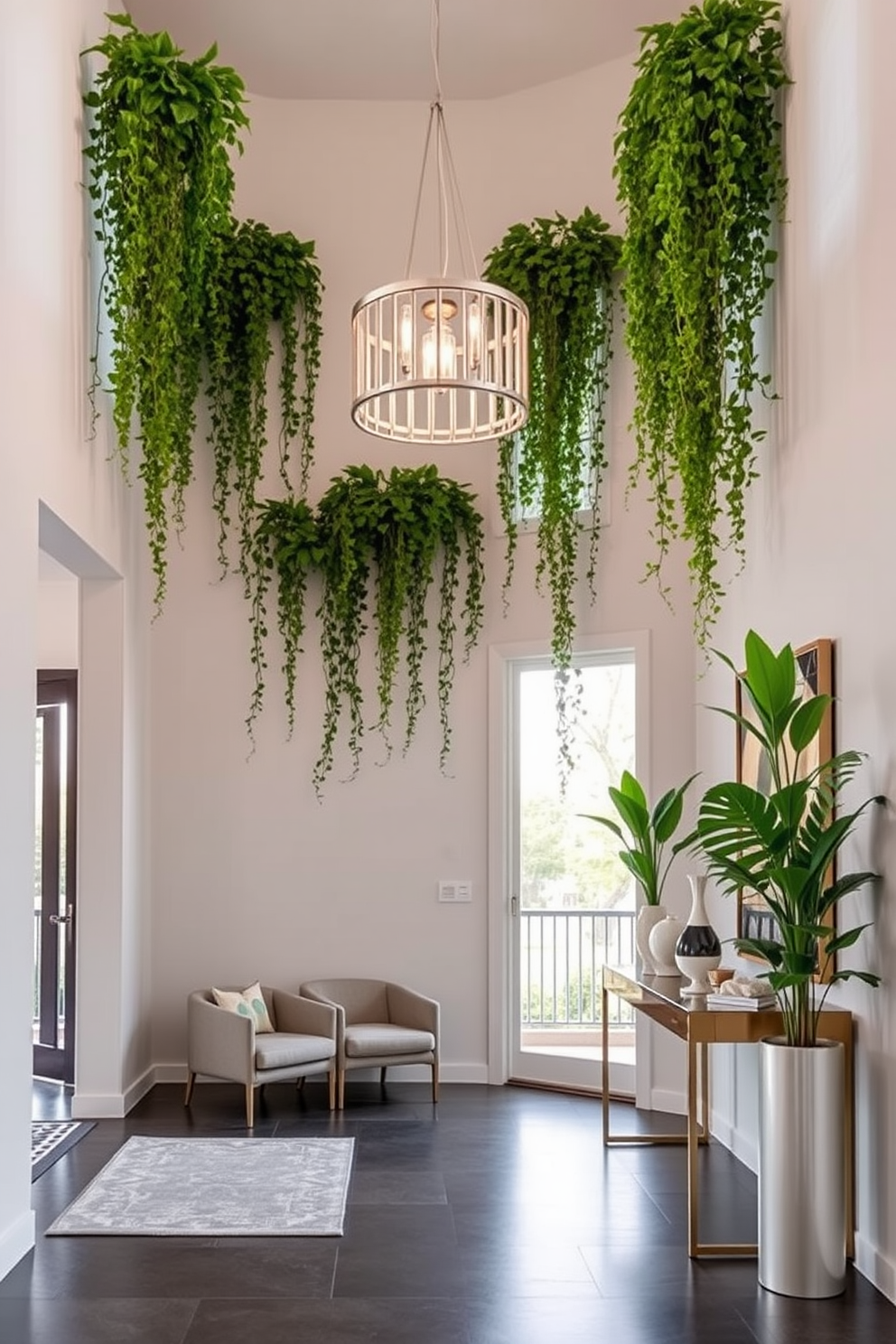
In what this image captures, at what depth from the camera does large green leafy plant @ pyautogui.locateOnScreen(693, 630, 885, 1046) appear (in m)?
4.25

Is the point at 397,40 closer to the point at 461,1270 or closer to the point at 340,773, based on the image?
the point at 340,773

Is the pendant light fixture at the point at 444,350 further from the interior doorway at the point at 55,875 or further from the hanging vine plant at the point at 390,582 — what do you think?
the interior doorway at the point at 55,875

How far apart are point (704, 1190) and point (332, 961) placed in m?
2.77

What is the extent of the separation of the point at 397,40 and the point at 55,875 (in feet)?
16.0

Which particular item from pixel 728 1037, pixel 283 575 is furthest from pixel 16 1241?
pixel 283 575

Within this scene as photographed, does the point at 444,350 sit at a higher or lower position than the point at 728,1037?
higher

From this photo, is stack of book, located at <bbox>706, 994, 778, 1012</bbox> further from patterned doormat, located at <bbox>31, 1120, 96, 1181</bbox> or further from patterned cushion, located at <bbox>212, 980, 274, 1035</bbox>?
patterned cushion, located at <bbox>212, 980, 274, 1035</bbox>

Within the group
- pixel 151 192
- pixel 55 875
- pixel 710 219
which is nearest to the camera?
Answer: pixel 710 219

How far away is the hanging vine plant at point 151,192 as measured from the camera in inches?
223

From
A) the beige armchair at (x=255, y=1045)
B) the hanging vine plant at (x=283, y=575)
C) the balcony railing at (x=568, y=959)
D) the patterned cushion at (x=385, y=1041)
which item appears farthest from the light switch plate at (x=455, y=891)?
the hanging vine plant at (x=283, y=575)

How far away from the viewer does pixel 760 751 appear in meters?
5.57

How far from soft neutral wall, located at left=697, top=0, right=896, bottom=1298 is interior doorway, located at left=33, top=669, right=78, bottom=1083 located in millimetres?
3908

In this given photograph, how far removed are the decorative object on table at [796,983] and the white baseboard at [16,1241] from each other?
2348 millimetres

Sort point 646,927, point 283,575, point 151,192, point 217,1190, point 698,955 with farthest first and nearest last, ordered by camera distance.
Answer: point 283,575 < point 646,927 < point 151,192 < point 217,1190 < point 698,955
